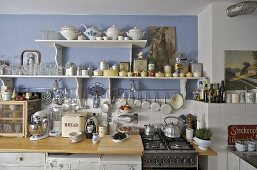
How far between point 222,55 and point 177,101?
749mm

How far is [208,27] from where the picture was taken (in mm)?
2238

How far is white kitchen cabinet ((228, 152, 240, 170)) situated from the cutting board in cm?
91

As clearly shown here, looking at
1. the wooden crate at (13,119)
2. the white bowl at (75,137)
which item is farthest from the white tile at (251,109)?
the wooden crate at (13,119)

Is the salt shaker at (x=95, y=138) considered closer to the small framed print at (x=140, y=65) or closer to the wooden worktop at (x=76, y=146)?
the wooden worktop at (x=76, y=146)

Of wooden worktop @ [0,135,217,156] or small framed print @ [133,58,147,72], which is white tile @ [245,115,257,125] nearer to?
wooden worktop @ [0,135,217,156]

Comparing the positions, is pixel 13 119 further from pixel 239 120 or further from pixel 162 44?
pixel 239 120

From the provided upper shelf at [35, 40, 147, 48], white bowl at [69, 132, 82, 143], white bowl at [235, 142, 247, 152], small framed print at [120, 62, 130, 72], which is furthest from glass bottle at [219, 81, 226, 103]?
white bowl at [69, 132, 82, 143]

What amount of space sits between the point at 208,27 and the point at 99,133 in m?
1.71

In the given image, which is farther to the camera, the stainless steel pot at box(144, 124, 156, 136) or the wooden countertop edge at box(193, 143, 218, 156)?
the stainless steel pot at box(144, 124, 156, 136)

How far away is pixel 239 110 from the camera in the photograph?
2070mm

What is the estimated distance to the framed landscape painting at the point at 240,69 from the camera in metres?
2.15

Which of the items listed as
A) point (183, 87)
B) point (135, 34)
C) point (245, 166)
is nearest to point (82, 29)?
point (135, 34)

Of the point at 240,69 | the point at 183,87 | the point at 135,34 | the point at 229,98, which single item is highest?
the point at 135,34

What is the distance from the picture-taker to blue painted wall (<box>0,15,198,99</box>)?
8.41 ft
